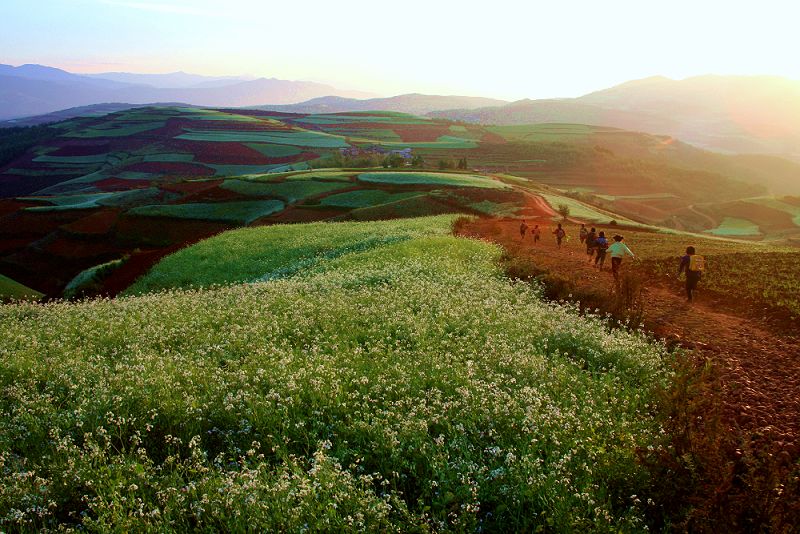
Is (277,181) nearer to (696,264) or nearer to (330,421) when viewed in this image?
(696,264)

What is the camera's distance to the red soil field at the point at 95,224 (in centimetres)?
5497

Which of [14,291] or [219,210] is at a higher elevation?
[219,210]

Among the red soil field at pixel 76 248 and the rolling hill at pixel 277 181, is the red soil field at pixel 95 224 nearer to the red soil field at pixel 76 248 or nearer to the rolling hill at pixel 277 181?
the rolling hill at pixel 277 181

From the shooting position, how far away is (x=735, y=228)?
280 feet

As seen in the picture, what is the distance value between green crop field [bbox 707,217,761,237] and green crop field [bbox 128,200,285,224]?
69002mm

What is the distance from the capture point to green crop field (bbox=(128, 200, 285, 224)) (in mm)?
58750

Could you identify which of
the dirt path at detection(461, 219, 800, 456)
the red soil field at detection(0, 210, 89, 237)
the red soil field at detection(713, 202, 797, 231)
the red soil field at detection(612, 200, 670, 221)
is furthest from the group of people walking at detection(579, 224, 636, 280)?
the red soil field at detection(713, 202, 797, 231)

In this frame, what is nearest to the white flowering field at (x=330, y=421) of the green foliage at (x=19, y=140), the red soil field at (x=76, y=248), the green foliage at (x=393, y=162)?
the red soil field at (x=76, y=248)

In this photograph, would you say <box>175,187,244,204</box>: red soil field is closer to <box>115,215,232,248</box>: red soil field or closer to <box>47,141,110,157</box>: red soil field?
<box>115,215,232,248</box>: red soil field

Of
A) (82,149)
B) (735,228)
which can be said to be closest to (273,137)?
(82,149)

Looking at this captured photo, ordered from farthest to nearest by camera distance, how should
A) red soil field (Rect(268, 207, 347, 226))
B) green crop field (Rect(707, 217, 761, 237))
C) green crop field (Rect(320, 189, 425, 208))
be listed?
green crop field (Rect(707, 217, 761, 237)) < green crop field (Rect(320, 189, 425, 208)) < red soil field (Rect(268, 207, 347, 226))

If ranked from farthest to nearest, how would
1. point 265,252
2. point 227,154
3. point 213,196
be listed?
point 227,154
point 213,196
point 265,252

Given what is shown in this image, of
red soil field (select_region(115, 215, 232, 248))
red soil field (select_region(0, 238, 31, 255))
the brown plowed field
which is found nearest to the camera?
the brown plowed field

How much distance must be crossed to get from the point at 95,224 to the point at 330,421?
58.1 metres
